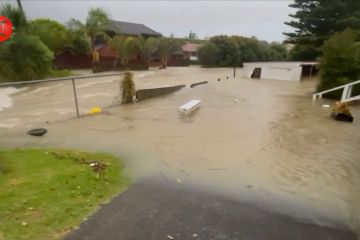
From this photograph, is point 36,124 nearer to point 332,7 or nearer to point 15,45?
point 15,45

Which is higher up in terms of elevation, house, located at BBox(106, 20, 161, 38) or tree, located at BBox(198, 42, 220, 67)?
house, located at BBox(106, 20, 161, 38)

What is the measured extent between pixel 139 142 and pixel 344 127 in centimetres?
554

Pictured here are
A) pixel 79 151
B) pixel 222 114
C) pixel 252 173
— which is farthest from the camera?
pixel 222 114

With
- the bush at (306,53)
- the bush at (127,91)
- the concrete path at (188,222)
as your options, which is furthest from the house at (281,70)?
the concrete path at (188,222)

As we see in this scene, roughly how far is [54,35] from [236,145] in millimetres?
28682

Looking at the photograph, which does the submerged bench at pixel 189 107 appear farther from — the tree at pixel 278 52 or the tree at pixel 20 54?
the tree at pixel 278 52

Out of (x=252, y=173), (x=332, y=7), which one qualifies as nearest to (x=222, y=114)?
(x=252, y=173)

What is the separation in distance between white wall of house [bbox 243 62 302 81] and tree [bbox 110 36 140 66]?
13.9 m

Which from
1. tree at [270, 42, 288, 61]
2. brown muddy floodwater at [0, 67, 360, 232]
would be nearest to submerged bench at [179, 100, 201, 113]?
brown muddy floodwater at [0, 67, 360, 232]

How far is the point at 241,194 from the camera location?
12.9 feet

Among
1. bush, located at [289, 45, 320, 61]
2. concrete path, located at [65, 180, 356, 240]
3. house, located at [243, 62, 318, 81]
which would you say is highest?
bush, located at [289, 45, 320, 61]

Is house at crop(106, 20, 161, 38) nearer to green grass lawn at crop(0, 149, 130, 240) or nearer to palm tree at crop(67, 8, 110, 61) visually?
palm tree at crop(67, 8, 110, 61)

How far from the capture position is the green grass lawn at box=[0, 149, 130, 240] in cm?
305

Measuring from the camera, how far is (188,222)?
10.6 feet
